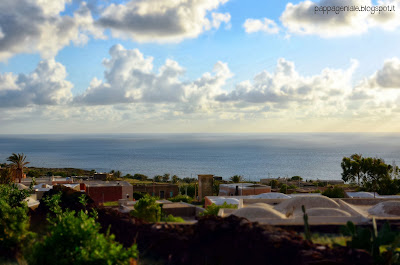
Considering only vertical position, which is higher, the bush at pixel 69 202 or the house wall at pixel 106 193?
the bush at pixel 69 202

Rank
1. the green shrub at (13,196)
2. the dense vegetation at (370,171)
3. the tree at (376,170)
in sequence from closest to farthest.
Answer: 1. the green shrub at (13,196)
2. the dense vegetation at (370,171)
3. the tree at (376,170)

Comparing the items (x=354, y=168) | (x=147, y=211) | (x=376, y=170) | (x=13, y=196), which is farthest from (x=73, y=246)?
(x=354, y=168)

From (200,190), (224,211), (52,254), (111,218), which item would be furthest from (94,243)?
(200,190)

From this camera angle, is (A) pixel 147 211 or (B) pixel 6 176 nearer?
(A) pixel 147 211

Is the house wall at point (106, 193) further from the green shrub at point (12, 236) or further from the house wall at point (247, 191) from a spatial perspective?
the green shrub at point (12, 236)

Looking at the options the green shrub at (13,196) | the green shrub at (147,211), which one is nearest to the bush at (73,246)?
the green shrub at (13,196)

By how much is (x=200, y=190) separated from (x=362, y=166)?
103ft

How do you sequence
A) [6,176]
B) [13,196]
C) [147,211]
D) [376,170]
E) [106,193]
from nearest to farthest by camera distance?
[13,196], [147,211], [106,193], [6,176], [376,170]

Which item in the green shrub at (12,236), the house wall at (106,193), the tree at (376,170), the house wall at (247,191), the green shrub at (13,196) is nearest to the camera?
the green shrub at (12,236)

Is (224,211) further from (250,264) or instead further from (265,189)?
(265,189)

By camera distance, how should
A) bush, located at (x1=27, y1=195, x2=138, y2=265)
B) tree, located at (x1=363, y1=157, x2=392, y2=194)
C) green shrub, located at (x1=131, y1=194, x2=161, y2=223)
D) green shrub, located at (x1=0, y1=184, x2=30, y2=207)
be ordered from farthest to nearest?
tree, located at (x1=363, y1=157, x2=392, y2=194), green shrub, located at (x1=131, y1=194, x2=161, y2=223), green shrub, located at (x1=0, y1=184, x2=30, y2=207), bush, located at (x1=27, y1=195, x2=138, y2=265)

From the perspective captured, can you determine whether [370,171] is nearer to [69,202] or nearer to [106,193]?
[106,193]

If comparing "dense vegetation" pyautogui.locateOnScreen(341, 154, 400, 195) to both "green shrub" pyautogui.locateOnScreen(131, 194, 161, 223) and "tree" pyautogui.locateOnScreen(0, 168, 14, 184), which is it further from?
"tree" pyautogui.locateOnScreen(0, 168, 14, 184)

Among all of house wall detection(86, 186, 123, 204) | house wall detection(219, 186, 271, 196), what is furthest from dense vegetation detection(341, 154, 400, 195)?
house wall detection(86, 186, 123, 204)
